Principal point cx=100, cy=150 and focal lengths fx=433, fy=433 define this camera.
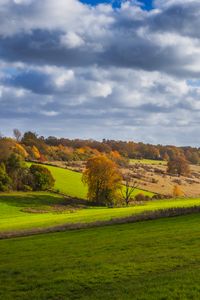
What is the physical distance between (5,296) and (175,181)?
130880 mm

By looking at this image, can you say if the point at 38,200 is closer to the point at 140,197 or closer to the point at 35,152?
the point at 140,197

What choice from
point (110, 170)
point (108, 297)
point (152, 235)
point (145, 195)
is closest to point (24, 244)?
point (152, 235)

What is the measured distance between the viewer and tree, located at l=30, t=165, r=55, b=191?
110 m

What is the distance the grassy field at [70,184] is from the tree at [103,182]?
174 inches

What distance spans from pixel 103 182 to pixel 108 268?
84.8 metres

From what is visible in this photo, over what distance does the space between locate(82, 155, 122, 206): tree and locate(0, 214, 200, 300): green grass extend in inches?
2788

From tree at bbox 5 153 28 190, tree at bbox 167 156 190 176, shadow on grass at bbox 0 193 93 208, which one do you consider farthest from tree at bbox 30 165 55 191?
tree at bbox 167 156 190 176

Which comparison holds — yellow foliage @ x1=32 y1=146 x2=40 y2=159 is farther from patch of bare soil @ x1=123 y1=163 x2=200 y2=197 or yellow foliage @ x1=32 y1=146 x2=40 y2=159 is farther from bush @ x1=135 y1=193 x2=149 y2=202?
bush @ x1=135 y1=193 x2=149 y2=202

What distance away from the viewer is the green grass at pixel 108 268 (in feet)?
56.2

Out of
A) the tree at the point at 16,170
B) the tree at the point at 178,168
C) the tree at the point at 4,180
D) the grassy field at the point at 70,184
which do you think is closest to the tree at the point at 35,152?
the grassy field at the point at 70,184

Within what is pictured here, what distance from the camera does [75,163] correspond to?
15300 centimetres

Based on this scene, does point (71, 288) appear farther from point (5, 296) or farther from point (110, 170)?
point (110, 170)

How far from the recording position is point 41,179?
110 metres

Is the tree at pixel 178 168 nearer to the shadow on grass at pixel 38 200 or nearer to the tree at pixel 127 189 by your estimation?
the tree at pixel 127 189
